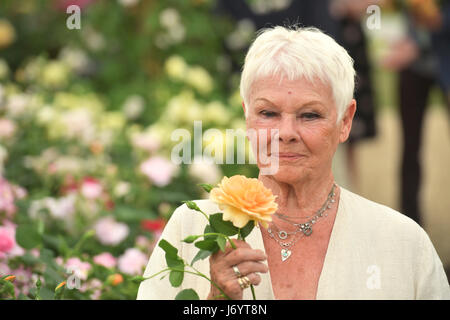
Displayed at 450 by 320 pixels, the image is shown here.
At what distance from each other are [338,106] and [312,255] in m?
0.37

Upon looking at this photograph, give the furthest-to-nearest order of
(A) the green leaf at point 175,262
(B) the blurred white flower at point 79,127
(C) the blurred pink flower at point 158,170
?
(B) the blurred white flower at point 79,127
(C) the blurred pink flower at point 158,170
(A) the green leaf at point 175,262

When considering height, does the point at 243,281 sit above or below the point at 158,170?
below

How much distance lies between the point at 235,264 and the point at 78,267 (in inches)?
37.5

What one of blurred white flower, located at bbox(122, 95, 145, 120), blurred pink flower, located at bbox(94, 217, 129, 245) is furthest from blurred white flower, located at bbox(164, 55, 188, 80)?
blurred pink flower, located at bbox(94, 217, 129, 245)

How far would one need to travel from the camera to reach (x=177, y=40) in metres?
5.18

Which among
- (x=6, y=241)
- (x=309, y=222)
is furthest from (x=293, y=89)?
(x=6, y=241)

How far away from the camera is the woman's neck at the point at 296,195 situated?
1.76m

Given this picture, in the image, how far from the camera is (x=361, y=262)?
1.67 metres

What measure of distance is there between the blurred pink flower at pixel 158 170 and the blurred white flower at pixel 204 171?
0.36 feet

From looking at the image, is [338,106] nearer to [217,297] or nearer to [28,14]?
[217,297]

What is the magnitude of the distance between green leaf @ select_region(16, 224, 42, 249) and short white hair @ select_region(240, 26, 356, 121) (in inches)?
33.4

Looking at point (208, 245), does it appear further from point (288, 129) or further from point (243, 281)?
point (288, 129)

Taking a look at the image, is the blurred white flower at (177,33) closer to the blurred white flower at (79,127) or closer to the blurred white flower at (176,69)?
the blurred white flower at (176,69)

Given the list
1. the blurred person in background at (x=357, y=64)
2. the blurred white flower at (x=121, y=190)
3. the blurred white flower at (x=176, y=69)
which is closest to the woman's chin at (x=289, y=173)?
the blurred white flower at (x=121, y=190)
